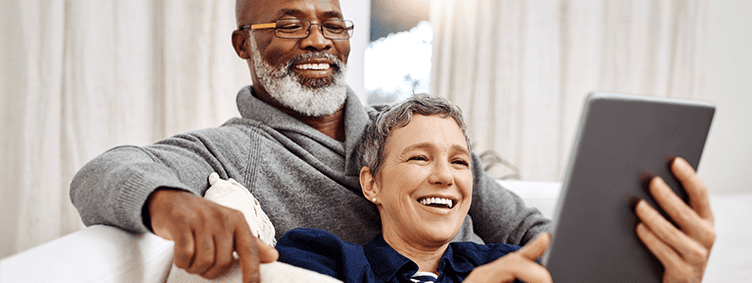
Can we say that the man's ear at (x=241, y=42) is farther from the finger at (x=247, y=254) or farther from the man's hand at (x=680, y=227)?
the man's hand at (x=680, y=227)

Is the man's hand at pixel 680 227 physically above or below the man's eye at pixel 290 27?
below

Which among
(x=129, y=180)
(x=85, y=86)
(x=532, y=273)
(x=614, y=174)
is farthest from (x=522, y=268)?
(x=85, y=86)

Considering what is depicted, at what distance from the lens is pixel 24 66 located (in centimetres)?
220

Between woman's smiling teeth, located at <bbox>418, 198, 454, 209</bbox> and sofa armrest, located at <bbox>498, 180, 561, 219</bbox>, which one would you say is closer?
woman's smiling teeth, located at <bbox>418, 198, 454, 209</bbox>

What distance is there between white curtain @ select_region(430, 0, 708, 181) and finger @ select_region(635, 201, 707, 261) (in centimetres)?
230

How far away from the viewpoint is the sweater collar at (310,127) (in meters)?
1.35

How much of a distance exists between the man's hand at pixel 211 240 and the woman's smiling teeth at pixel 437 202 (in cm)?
45

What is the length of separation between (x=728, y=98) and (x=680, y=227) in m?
3.40

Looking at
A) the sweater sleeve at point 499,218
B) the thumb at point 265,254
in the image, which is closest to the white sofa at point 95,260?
the thumb at point 265,254

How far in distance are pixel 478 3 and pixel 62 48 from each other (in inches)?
88.9

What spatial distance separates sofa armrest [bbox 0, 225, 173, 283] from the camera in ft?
2.08

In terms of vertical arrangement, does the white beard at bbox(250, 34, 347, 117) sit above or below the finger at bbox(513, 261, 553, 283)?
above

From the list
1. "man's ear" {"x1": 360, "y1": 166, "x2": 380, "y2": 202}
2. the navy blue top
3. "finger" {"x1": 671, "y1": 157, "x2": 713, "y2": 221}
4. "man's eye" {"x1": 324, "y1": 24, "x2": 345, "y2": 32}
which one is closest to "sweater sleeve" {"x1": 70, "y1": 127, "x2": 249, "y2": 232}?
the navy blue top

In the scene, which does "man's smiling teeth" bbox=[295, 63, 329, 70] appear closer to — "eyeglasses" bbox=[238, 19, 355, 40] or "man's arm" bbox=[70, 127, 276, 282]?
"eyeglasses" bbox=[238, 19, 355, 40]
